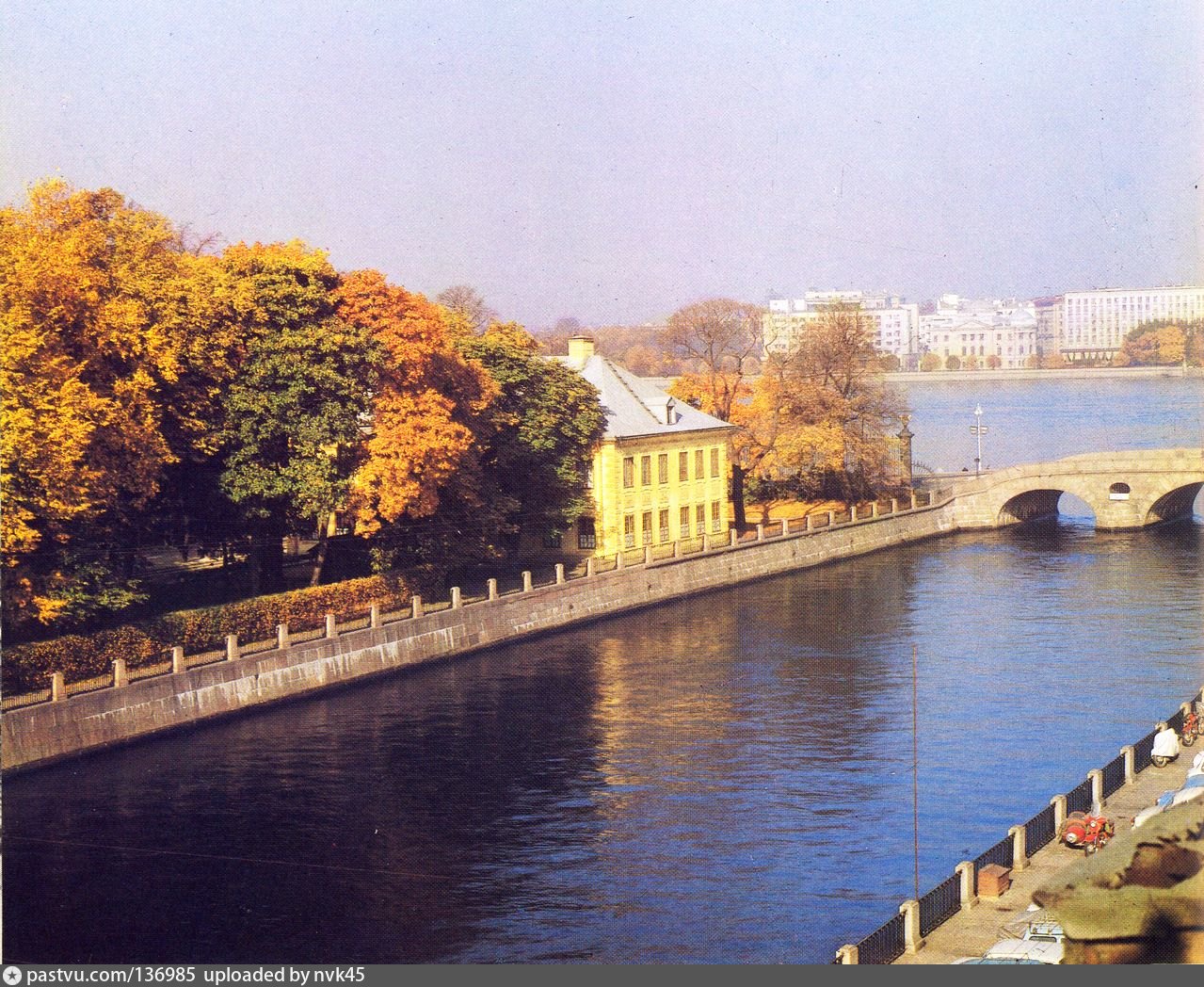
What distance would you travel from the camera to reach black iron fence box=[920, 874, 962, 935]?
89.0 ft

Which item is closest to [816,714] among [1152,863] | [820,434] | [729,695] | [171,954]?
[729,695]

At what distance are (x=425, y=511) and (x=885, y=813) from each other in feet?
89.9

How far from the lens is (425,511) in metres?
62.4

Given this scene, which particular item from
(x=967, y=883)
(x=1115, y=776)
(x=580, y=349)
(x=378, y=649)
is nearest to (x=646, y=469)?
(x=580, y=349)

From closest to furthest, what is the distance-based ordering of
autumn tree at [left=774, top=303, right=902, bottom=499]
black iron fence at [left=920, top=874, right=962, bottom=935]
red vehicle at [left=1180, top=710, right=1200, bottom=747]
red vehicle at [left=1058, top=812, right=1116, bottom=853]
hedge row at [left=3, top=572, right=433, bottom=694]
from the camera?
1. black iron fence at [left=920, top=874, right=962, bottom=935]
2. red vehicle at [left=1058, top=812, right=1116, bottom=853]
3. red vehicle at [left=1180, top=710, right=1200, bottom=747]
4. hedge row at [left=3, top=572, right=433, bottom=694]
5. autumn tree at [left=774, top=303, right=902, bottom=499]

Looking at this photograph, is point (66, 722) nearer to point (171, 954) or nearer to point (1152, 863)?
point (171, 954)

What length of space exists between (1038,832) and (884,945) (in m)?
6.85

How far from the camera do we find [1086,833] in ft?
102

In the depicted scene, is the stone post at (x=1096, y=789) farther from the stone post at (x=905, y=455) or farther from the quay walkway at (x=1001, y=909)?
the stone post at (x=905, y=455)

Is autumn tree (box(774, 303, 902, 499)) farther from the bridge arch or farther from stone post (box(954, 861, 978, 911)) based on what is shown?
stone post (box(954, 861, 978, 911))

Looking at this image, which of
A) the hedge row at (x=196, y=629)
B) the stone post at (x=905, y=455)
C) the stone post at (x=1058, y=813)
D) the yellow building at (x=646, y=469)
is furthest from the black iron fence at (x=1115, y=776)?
the stone post at (x=905, y=455)

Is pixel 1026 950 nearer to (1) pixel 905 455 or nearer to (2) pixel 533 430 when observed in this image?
(2) pixel 533 430

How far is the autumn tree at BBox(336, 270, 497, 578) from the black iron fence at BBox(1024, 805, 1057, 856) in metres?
32.8

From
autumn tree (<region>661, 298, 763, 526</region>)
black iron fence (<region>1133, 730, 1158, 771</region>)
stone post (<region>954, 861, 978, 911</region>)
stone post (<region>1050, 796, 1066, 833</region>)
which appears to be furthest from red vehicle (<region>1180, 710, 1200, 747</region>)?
autumn tree (<region>661, 298, 763, 526</region>)
